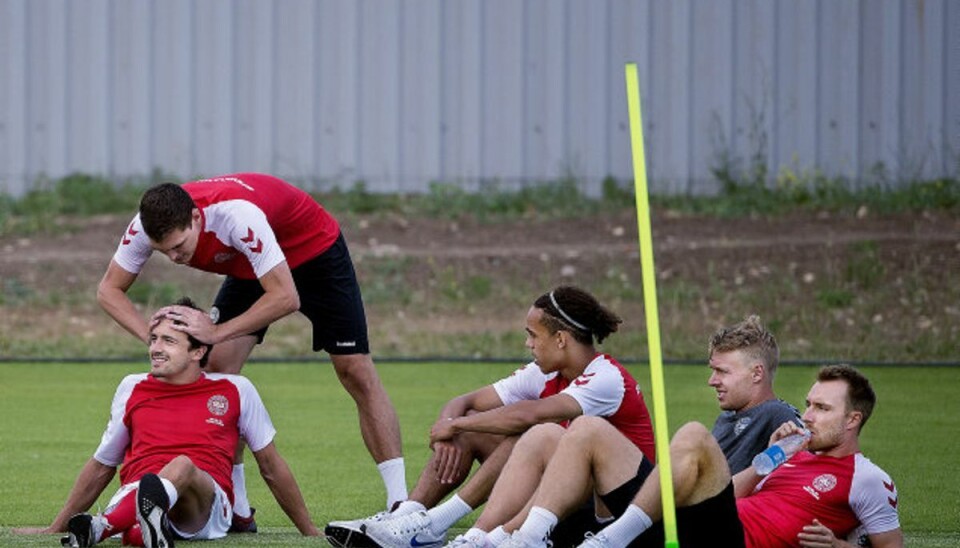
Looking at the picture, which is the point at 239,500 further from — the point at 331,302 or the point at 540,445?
the point at 540,445

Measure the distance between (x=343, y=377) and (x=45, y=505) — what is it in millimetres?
1411

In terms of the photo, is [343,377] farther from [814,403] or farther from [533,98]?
[533,98]

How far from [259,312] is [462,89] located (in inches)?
453

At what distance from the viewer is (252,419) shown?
7.25 meters

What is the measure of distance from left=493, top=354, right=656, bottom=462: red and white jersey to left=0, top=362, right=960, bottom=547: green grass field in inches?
43.7

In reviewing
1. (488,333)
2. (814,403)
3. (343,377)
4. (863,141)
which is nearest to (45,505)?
(343,377)

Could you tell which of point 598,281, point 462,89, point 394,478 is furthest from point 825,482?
point 462,89

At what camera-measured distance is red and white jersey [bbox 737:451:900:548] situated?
6.25 metres

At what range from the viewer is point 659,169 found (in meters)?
19.0

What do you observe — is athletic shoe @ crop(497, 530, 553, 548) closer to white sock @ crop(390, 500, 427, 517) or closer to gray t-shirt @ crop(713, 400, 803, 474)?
white sock @ crop(390, 500, 427, 517)

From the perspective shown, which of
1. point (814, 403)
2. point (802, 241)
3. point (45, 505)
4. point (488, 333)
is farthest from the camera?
point (802, 241)

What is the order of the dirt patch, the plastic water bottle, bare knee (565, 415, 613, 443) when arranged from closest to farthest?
bare knee (565, 415, 613, 443)
the plastic water bottle
the dirt patch

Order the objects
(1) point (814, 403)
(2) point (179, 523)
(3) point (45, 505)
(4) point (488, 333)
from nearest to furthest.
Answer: (1) point (814, 403)
(2) point (179, 523)
(3) point (45, 505)
(4) point (488, 333)

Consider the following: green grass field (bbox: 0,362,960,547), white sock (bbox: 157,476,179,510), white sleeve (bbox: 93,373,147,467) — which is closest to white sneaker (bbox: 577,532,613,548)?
green grass field (bbox: 0,362,960,547)
